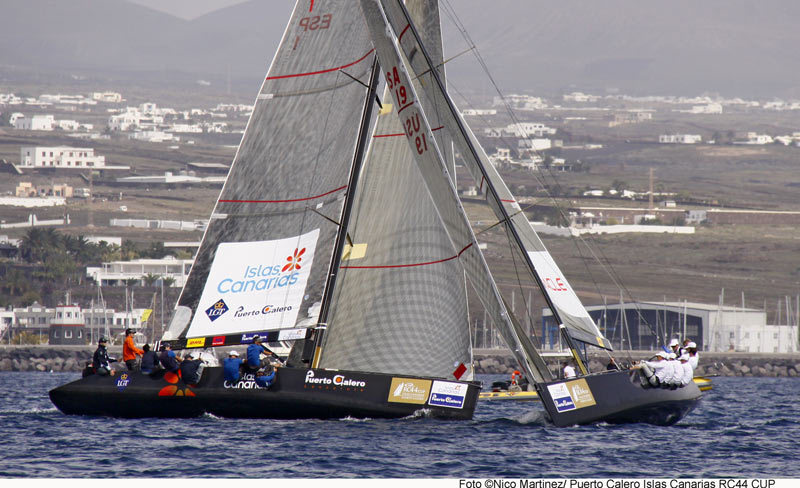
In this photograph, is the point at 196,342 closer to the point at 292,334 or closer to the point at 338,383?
the point at 292,334

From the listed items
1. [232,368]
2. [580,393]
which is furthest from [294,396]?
[580,393]

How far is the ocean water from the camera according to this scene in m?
20.5

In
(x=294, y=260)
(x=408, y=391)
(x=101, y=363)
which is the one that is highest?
(x=294, y=260)

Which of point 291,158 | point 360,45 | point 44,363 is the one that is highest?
point 360,45

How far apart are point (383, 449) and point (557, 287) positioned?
45.7 feet

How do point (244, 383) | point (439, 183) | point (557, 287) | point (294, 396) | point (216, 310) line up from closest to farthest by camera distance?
point (294, 396) < point (439, 183) < point (244, 383) < point (216, 310) < point (557, 287)

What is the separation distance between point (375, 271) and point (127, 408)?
5.83 m

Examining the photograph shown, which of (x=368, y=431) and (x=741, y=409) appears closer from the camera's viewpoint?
(x=368, y=431)

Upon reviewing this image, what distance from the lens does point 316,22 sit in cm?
2794

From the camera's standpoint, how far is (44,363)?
88125 mm

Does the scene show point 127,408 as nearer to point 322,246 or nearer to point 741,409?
point 322,246

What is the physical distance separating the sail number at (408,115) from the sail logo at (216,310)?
16.8ft

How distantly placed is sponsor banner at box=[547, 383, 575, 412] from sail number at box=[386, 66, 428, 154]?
17.0ft

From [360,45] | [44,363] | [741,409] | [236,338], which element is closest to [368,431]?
[236,338]
